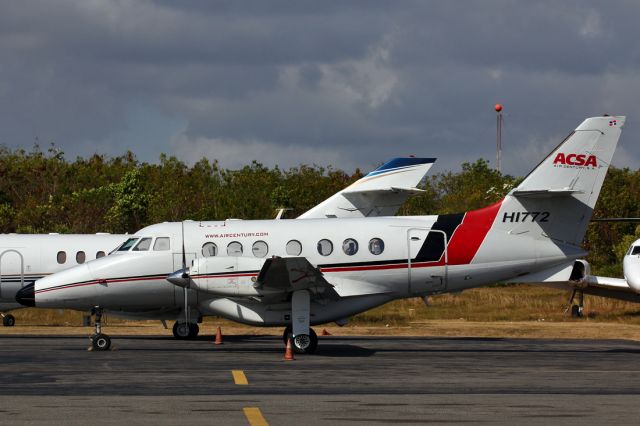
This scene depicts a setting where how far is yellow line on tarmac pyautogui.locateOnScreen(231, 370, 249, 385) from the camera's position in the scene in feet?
61.2

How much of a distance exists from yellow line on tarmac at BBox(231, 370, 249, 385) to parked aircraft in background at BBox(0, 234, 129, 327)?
12.2 metres

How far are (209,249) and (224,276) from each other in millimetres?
1361

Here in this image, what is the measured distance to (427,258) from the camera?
25031 mm

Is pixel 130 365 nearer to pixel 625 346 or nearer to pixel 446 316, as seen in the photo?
pixel 625 346

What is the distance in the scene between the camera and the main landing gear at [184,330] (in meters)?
29.2

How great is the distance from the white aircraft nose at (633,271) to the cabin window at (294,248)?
1281 centimetres

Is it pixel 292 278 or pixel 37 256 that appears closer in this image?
pixel 292 278

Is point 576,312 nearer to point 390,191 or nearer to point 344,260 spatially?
point 390,191

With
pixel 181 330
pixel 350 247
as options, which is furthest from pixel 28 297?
pixel 350 247

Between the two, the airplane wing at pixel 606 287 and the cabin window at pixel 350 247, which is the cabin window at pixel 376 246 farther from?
the airplane wing at pixel 606 287

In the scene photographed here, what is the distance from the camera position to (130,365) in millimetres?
21531

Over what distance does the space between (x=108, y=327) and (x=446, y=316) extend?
12.6m
